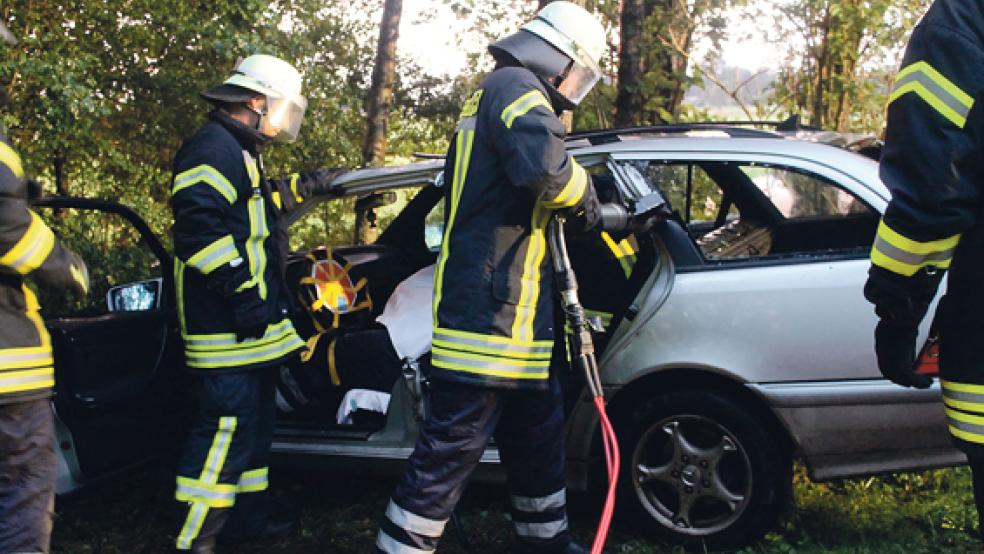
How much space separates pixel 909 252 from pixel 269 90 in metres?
2.60

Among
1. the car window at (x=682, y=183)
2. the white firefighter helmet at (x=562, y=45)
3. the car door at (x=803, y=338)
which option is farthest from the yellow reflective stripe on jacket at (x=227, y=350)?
the car window at (x=682, y=183)

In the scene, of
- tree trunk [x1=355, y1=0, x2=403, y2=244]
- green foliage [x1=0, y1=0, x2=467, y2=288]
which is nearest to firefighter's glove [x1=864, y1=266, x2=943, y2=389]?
green foliage [x1=0, y1=0, x2=467, y2=288]

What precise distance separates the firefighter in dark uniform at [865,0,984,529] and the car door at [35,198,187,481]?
9.38 feet

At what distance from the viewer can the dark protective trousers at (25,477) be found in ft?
9.36

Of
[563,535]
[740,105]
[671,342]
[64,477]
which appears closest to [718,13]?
[740,105]

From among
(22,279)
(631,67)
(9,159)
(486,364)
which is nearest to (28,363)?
(22,279)

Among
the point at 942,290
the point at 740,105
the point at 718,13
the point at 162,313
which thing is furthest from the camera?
the point at 740,105

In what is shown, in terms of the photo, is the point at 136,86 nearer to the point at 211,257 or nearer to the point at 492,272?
the point at 211,257

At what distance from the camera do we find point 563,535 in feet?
11.3

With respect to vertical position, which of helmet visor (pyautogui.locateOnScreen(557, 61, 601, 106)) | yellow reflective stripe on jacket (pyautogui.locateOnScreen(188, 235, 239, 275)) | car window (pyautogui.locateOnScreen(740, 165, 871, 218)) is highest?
helmet visor (pyautogui.locateOnScreen(557, 61, 601, 106))

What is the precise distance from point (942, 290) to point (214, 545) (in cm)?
285

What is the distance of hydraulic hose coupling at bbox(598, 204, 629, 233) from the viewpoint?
10.7 ft

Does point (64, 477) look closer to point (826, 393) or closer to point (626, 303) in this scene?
point (626, 303)

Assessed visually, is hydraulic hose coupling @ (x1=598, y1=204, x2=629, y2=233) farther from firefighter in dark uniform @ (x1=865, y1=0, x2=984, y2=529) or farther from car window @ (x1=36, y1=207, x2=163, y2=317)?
car window @ (x1=36, y1=207, x2=163, y2=317)
